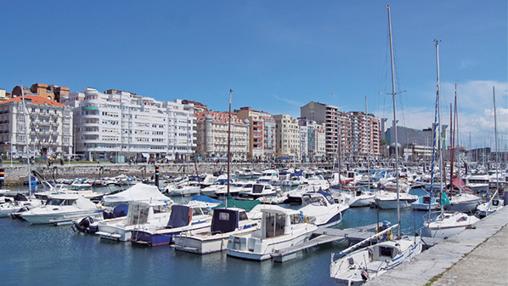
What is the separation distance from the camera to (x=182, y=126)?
141875 millimetres

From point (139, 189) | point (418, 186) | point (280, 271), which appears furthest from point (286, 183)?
point (280, 271)

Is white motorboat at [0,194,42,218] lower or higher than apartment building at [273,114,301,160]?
lower

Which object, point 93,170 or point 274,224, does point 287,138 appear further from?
point 274,224

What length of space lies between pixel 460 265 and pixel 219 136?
142 m

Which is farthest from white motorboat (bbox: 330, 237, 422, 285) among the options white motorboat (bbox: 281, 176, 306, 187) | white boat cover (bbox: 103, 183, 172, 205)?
white motorboat (bbox: 281, 176, 306, 187)

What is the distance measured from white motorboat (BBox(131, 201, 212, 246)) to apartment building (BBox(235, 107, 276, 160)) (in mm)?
134724

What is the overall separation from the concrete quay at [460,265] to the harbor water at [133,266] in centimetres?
558

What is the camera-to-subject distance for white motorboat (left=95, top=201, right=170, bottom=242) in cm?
2998

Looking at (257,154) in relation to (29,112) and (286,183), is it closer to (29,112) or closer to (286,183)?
(29,112)

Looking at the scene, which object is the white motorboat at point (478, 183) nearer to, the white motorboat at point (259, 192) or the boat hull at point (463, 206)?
the boat hull at point (463, 206)

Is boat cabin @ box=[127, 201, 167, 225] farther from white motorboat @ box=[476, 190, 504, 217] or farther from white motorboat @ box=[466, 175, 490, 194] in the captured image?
white motorboat @ box=[466, 175, 490, 194]

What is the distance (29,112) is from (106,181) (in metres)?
43.4

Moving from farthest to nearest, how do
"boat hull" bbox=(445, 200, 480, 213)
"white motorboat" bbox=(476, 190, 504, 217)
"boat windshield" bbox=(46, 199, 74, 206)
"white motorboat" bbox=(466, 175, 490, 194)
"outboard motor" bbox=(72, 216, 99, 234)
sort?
"white motorboat" bbox=(466, 175, 490, 194)
"boat hull" bbox=(445, 200, 480, 213)
"boat windshield" bbox=(46, 199, 74, 206)
"white motorboat" bbox=(476, 190, 504, 217)
"outboard motor" bbox=(72, 216, 99, 234)

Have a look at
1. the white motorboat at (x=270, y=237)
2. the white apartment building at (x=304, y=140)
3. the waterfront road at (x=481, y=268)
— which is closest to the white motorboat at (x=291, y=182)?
the white motorboat at (x=270, y=237)
